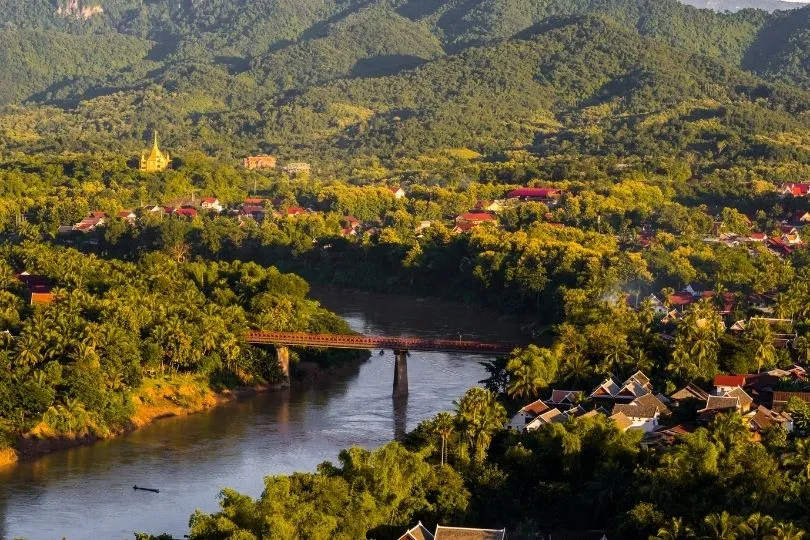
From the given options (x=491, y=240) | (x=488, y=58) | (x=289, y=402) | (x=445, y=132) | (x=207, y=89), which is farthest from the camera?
(x=207, y=89)

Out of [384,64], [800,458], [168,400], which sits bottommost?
[168,400]

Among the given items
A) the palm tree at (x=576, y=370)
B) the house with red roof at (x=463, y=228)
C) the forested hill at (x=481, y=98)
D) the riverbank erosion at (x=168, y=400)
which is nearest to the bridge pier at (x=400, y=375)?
the riverbank erosion at (x=168, y=400)

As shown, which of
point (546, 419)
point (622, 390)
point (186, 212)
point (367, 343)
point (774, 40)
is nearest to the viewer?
point (546, 419)

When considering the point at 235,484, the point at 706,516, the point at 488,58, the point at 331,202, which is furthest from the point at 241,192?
the point at 706,516

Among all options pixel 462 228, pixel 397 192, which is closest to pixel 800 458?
pixel 462 228

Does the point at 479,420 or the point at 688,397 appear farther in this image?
the point at 688,397

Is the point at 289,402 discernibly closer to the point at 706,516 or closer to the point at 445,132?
the point at 706,516

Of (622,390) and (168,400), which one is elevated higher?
(622,390)

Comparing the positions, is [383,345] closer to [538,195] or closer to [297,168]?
[538,195]
